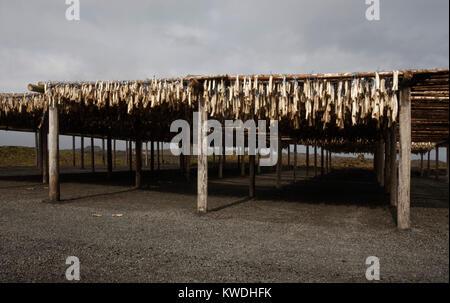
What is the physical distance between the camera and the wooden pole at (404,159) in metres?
5.84

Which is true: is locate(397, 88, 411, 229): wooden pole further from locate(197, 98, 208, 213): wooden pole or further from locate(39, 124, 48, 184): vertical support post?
locate(39, 124, 48, 184): vertical support post

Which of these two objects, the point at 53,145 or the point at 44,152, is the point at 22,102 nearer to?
the point at 53,145

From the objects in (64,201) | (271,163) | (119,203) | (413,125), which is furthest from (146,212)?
(271,163)

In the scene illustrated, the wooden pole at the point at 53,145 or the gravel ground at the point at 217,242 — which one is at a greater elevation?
the wooden pole at the point at 53,145

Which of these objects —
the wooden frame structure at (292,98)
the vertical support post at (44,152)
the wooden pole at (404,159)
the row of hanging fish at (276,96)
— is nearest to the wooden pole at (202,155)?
the wooden frame structure at (292,98)

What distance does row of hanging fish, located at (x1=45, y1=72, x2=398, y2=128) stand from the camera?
19.6 ft

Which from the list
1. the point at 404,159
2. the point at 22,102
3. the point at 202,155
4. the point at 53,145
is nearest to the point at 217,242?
the point at 202,155

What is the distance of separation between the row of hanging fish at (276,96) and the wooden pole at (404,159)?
19 centimetres

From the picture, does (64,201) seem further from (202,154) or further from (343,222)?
(343,222)

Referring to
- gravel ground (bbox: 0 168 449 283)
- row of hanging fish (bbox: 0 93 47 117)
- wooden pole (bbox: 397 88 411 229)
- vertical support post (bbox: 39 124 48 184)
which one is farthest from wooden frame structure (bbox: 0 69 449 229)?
vertical support post (bbox: 39 124 48 184)

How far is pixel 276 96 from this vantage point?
262 inches

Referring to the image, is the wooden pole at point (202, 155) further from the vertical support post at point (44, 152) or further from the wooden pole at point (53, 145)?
the vertical support post at point (44, 152)

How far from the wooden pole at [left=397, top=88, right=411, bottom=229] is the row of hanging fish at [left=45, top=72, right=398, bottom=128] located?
189 mm

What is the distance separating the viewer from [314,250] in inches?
181
